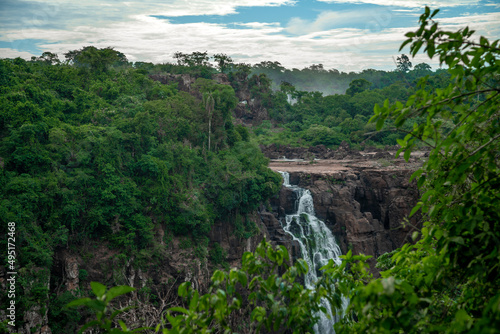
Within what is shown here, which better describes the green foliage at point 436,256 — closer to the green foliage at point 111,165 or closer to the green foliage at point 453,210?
the green foliage at point 453,210

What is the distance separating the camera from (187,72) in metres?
32.9

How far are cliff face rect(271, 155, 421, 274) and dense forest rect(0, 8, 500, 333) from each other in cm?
235

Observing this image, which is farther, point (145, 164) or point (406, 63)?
point (406, 63)

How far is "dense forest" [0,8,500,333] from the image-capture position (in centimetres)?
189

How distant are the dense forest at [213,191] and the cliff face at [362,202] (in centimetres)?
235

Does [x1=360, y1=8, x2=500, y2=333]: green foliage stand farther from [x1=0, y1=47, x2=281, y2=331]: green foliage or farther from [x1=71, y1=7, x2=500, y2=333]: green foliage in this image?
[x1=0, y1=47, x2=281, y2=331]: green foliage

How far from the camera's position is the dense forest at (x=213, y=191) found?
189 cm

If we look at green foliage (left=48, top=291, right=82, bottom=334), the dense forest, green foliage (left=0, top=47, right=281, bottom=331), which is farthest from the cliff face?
green foliage (left=48, top=291, right=82, bottom=334)

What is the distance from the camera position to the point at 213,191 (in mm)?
17641

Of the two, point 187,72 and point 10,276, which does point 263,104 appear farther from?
point 10,276

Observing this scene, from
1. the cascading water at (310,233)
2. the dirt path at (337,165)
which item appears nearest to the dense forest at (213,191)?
the cascading water at (310,233)

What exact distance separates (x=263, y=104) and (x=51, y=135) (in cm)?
2341

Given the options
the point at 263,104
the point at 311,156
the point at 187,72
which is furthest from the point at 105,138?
the point at 263,104

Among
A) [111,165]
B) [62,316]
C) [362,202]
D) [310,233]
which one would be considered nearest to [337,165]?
[362,202]
